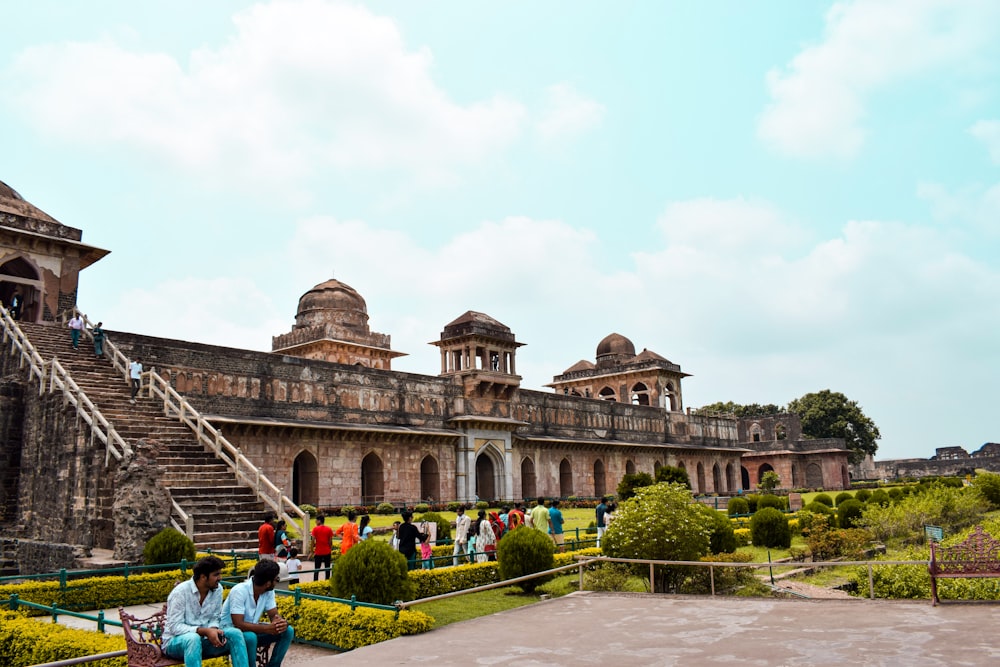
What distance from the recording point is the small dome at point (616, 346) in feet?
185

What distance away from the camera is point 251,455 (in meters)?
26.5

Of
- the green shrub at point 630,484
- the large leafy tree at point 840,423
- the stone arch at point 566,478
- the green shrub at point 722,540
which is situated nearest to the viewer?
the green shrub at point 722,540

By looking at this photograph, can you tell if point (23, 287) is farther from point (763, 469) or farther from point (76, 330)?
point (763, 469)

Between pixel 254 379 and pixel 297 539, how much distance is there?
12.4 m

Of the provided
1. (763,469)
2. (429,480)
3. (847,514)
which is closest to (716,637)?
(847,514)

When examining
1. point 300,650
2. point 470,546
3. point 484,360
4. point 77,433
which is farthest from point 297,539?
point 484,360

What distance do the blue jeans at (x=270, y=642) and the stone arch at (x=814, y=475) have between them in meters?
59.8

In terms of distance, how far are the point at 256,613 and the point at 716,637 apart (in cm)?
482

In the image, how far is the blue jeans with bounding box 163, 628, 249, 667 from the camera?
6023 mm

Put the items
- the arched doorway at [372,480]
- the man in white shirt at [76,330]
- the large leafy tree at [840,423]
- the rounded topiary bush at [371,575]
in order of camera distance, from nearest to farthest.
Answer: the rounded topiary bush at [371,575] < the man in white shirt at [76,330] < the arched doorway at [372,480] < the large leafy tree at [840,423]

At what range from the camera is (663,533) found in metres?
13.4

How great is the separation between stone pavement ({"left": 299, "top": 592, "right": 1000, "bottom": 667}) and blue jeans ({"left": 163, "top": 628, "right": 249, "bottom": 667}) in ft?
4.97

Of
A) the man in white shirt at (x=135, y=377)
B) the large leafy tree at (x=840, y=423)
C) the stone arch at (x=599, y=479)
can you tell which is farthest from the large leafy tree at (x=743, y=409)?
the man in white shirt at (x=135, y=377)

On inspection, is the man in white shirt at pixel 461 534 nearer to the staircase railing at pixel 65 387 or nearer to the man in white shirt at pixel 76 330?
the staircase railing at pixel 65 387
